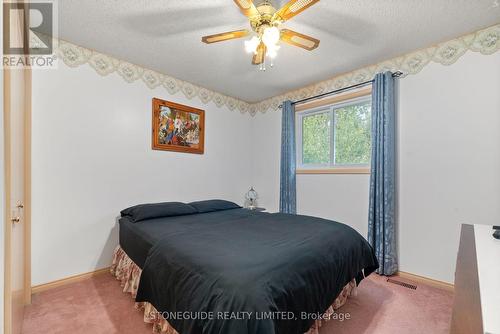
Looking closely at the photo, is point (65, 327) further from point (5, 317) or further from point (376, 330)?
point (376, 330)

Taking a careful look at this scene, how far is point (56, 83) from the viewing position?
7.59ft

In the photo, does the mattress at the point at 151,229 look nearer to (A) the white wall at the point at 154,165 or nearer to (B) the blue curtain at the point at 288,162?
(A) the white wall at the point at 154,165

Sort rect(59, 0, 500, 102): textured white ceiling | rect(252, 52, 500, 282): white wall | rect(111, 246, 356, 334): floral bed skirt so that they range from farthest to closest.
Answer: rect(252, 52, 500, 282): white wall < rect(59, 0, 500, 102): textured white ceiling < rect(111, 246, 356, 334): floral bed skirt

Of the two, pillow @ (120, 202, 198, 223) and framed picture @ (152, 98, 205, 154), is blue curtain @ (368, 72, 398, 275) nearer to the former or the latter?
pillow @ (120, 202, 198, 223)

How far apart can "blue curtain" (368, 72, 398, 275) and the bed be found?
58cm

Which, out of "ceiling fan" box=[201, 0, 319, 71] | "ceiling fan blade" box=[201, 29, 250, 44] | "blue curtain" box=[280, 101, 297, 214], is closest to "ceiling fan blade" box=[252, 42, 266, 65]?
"ceiling fan" box=[201, 0, 319, 71]

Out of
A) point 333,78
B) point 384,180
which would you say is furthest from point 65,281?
point 333,78

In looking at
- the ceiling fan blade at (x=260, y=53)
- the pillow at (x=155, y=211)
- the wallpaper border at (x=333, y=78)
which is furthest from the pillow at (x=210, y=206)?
the ceiling fan blade at (x=260, y=53)

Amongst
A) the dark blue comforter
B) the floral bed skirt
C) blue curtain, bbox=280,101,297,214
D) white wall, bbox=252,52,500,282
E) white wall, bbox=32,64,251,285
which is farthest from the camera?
blue curtain, bbox=280,101,297,214

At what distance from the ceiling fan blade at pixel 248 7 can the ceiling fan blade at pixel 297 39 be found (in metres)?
0.27

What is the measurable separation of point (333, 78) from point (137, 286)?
3.36m

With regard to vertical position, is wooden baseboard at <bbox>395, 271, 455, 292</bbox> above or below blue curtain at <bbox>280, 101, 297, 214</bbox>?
below

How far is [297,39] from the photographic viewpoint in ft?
6.37

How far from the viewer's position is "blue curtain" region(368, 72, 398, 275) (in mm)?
2566
